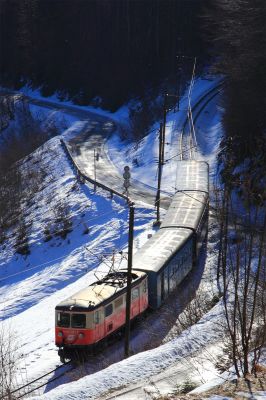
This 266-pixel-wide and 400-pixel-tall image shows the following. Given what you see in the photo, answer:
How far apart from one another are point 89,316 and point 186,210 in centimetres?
1066

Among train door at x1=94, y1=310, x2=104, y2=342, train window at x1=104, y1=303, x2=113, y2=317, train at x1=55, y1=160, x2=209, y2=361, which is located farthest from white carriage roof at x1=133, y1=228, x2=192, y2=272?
train door at x1=94, y1=310, x2=104, y2=342

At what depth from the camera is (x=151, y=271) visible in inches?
854

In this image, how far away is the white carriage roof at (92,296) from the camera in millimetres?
18666

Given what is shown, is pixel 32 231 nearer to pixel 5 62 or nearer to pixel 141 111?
pixel 141 111

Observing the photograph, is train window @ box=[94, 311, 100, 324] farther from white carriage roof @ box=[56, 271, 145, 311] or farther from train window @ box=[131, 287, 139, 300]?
train window @ box=[131, 287, 139, 300]

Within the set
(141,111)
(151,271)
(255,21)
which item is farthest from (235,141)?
(141,111)

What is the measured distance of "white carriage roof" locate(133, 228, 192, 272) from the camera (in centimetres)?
2223

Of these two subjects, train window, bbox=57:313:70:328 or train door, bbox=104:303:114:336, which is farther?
train door, bbox=104:303:114:336

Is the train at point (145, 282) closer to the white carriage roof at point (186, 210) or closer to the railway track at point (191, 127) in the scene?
the white carriage roof at point (186, 210)

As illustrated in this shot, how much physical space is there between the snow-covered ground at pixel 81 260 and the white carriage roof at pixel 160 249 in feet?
7.13

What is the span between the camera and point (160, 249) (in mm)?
23422

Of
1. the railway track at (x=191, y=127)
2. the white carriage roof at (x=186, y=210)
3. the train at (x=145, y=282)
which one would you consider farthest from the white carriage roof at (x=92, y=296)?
the railway track at (x=191, y=127)

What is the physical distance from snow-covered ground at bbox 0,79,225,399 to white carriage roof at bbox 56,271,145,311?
206cm

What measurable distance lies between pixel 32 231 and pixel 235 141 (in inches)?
546
